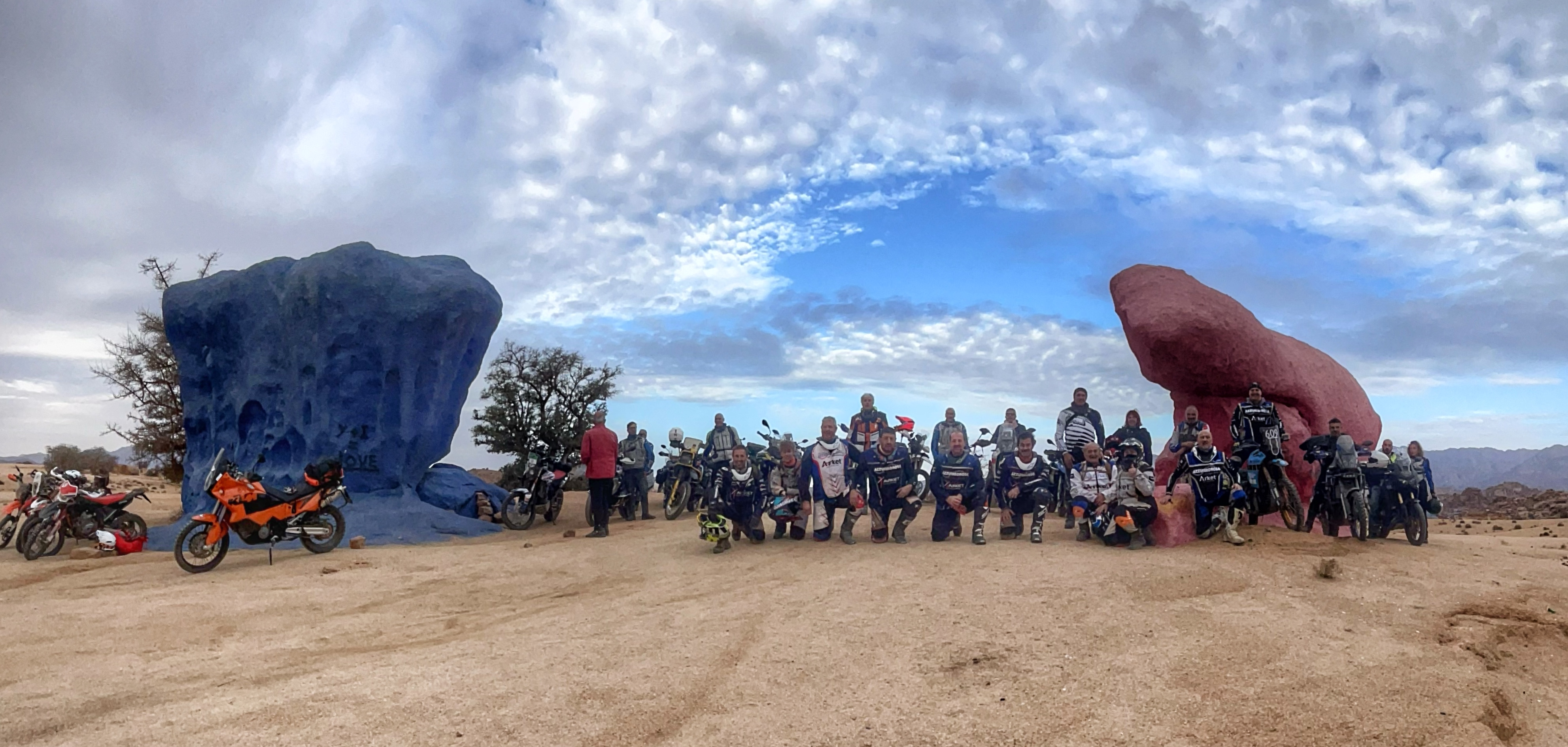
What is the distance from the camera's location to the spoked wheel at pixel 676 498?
570 inches

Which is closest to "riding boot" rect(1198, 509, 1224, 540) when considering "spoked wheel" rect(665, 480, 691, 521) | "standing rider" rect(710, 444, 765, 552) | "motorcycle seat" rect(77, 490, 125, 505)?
"standing rider" rect(710, 444, 765, 552)

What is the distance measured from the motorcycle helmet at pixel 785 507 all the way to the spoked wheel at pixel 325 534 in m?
5.56

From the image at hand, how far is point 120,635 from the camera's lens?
632 centimetres

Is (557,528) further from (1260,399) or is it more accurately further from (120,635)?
(1260,399)

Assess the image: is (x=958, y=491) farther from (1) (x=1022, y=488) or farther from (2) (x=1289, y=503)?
(2) (x=1289, y=503)

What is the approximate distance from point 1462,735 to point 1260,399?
6136 millimetres

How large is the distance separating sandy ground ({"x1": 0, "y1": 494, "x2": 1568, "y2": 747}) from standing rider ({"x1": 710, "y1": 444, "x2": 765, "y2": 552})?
1.45m

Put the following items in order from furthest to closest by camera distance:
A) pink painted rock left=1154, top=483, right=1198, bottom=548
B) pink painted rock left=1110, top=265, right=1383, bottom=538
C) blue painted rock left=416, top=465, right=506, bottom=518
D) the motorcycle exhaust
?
blue painted rock left=416, top=465, right=506, bottom=518 < pink painted rock left=1110, top=265, right=1383, bottom=538 < the motorcycle exhaust < pink painted rock left=1154, top=483, right=1198, bottom=548

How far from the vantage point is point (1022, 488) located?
962 centimetres

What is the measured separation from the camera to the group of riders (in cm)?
885

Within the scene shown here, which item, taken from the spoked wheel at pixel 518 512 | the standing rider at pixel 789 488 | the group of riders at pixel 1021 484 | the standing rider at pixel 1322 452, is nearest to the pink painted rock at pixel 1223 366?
the group of riders at pixel 1021 484

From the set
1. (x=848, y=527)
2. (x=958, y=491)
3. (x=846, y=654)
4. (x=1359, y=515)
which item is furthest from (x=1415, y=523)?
(x=846, y=654)

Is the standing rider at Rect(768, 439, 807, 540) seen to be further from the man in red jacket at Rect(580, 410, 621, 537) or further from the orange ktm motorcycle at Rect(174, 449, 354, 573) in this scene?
the orange ktm motorcycle at Rect(174, 449, 354, 573)

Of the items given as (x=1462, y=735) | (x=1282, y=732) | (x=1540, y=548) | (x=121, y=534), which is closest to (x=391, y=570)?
(x=121, y=534)
